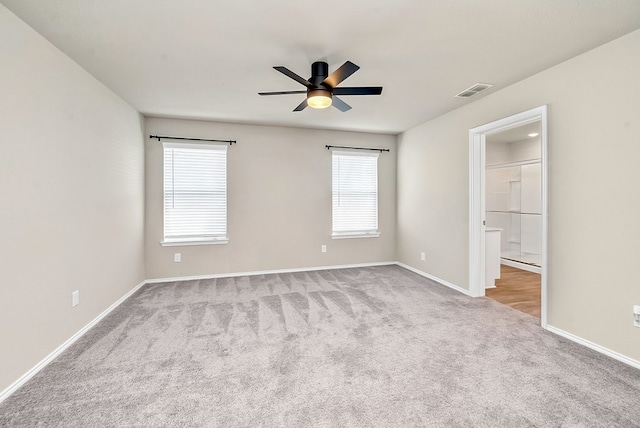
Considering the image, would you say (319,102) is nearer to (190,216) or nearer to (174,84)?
(174,84)

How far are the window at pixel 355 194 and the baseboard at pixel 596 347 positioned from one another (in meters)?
3.09

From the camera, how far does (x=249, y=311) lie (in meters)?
3.28

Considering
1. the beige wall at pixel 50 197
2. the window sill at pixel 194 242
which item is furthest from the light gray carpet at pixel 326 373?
the window sill at pixel 194 242

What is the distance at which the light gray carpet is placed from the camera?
5.50 ft

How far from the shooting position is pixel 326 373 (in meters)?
2.08

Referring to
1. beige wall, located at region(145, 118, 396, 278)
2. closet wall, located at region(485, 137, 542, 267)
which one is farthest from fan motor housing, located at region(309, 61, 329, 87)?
closet wall, located at region(485, 137, 542, 267)

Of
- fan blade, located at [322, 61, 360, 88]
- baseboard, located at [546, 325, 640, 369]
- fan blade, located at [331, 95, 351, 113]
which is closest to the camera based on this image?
fan blade, located at [322, 61, 360, 88]

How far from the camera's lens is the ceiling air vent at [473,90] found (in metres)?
3.17

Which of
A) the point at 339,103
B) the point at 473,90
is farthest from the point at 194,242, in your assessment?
the point at 473,90

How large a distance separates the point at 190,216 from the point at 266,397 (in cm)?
339

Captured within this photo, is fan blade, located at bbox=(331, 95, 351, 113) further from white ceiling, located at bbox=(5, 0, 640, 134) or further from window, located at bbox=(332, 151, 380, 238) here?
window, located at bbox=(332, 151, 380, 238)

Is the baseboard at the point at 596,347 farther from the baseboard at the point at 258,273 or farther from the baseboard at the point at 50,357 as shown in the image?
the baseboard at the point at 50,357

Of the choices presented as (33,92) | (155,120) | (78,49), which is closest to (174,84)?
(78,49)

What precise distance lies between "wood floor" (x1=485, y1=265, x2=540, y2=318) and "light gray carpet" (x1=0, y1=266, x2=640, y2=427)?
1.23 ft
